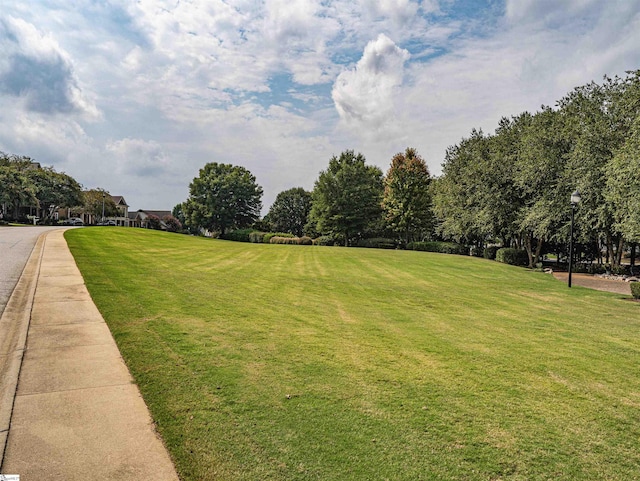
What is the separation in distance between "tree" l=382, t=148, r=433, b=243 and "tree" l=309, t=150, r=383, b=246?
7.10 feet

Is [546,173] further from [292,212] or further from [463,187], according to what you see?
[292,212]

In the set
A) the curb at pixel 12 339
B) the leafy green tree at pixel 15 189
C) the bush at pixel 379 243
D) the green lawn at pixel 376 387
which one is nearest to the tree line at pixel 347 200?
the bush at pixel 379 243

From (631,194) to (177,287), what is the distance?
18.1 meters

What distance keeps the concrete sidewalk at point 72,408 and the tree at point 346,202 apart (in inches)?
1688

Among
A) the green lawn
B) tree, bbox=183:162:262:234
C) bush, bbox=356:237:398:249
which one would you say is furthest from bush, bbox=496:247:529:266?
tree, bbox=183:162:262:234

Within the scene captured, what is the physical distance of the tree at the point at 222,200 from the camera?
2434 inches

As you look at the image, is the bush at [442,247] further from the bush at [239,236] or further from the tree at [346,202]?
the bush at [239,236]

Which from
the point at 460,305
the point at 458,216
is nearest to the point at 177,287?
the point at 460,305

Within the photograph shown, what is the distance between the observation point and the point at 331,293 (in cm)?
1149

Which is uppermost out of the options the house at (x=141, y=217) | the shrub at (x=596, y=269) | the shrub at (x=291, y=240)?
the house at (x=141, y=217)

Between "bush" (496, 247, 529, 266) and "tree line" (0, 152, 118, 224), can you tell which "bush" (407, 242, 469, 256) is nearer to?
"bush" (496, 247, 529, 266)

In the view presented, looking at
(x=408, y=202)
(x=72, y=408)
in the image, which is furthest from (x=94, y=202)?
(x=72, y=408)

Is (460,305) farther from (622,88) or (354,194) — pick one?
(354,194)

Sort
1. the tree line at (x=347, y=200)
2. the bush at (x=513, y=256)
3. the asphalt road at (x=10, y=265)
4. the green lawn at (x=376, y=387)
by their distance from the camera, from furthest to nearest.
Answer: the tree line at (x=347, y=200), the bush at (x=513, y=256), the asphalt road at (x=10, y=265), the green lawn at (x=376, y=387)
